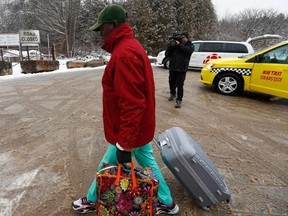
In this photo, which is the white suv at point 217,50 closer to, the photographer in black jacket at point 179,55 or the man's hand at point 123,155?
the photographer in black jacket at point 179,55

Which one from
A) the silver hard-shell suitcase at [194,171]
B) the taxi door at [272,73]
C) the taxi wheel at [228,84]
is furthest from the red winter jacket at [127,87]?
the taxi wheel at [228,84]

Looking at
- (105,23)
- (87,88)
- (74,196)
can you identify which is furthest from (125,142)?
(87,88)

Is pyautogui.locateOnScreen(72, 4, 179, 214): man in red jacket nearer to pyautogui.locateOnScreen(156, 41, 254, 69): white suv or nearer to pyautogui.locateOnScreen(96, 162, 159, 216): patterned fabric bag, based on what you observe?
pyautogui.locateOnScreen(96, 162, 159, 216): patterned fabric bag

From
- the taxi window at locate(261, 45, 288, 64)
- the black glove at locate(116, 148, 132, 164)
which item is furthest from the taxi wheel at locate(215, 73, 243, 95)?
the black glove at locate(116, 148, 132, 164)

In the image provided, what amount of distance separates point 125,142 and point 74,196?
126 centimetres

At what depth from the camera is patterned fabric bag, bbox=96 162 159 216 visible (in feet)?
6.21

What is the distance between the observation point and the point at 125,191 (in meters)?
1.89

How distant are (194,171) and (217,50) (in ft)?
36.3

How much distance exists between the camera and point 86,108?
233 inches

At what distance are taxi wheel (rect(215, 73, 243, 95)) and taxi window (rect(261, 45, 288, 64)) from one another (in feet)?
2.88

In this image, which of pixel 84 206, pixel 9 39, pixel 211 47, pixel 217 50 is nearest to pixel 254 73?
pixel 84 206

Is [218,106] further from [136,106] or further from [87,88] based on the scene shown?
[136,106]

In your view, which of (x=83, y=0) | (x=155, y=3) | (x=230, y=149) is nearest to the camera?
(x=230, y=149)

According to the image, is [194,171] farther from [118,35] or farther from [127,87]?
[118,35]
